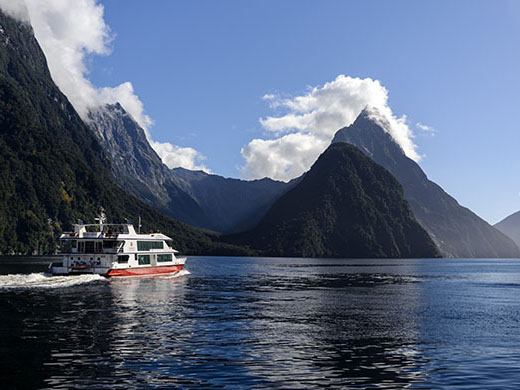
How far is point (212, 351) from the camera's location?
3744cm

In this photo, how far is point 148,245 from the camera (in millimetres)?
113562

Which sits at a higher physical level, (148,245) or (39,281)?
(148,245)

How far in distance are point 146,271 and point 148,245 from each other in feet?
18.9

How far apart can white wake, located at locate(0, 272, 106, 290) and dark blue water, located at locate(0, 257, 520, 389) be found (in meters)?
7.62

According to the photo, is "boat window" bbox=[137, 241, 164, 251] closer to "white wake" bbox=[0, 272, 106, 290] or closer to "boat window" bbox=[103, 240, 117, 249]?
"boat window" bbox=[103, 240, 117, 249]

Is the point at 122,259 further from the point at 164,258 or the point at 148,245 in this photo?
the point at 164,258

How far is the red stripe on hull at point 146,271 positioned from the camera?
102875 mm

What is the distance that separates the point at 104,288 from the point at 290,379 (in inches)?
2435

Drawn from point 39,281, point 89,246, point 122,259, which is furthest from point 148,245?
point 39,281

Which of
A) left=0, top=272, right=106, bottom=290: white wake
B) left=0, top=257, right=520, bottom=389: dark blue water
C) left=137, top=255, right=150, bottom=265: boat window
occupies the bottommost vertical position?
left=0, top=257, right=520, bottom=389: dark blue water

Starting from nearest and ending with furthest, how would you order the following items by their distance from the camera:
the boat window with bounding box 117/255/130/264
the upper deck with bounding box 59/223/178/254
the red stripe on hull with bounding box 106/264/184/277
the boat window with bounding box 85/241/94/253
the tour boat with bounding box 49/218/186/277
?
1. the tour boat with bounding box 49/218/186/277
2. the upper deck with bounding box 59/223/178/254
3. the boat window with bounding box 85/241/94/253
4. the red stripe on hull with bounding box 106/264/184/277
5. the boat window with bounding box 117/255/130/264

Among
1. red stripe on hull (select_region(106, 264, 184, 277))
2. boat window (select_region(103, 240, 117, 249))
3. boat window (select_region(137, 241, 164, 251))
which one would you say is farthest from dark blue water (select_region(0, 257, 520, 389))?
boat window (select_region(137, 241, 164, 251))

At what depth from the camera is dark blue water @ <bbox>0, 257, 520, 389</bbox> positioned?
98.9ft

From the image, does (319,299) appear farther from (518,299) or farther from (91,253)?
(91,253)
